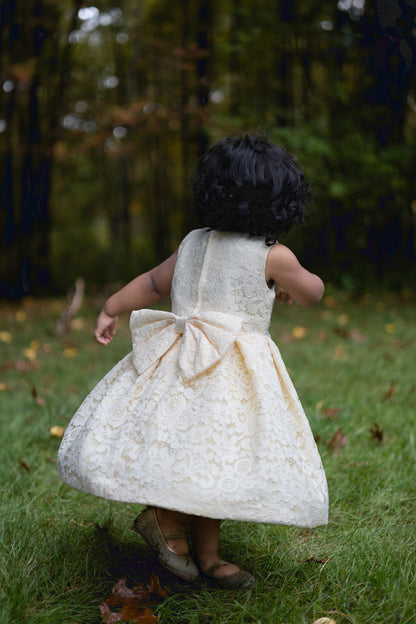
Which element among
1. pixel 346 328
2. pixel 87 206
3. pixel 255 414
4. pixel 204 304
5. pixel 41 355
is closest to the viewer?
pixel 255 414

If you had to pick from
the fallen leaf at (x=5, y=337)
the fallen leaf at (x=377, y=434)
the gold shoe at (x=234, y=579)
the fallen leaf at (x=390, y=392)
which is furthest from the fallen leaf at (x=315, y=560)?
the fallen leaf at (x=5, y=337)

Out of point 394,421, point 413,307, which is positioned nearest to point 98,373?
point 394,421

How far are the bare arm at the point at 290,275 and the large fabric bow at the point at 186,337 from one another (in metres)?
0.18

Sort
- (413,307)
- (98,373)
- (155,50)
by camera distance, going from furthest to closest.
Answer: (155,50), (413,307), (98,373)

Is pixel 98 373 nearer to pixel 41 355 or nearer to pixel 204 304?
pixel 41 355

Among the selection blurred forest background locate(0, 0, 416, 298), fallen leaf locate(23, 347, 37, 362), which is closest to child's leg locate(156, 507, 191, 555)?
fallen leaf locate(23, 347, 37, 362)

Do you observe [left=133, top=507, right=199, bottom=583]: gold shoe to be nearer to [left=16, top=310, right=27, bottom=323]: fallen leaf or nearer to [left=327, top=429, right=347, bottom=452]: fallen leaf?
[left=327, top=429, right=347, bottom=452]: fallen leaf

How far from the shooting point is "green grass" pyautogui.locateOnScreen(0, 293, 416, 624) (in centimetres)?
174

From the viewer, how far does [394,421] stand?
333 cm

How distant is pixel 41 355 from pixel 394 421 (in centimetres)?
322

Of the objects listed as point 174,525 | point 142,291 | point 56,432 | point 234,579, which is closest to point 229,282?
point 142,291

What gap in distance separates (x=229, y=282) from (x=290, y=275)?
19cm

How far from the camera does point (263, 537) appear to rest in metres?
2.18

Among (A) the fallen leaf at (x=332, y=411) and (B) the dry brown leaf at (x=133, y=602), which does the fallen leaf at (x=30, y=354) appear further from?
(B) the dry brown leaf at (x=133, y=602)
